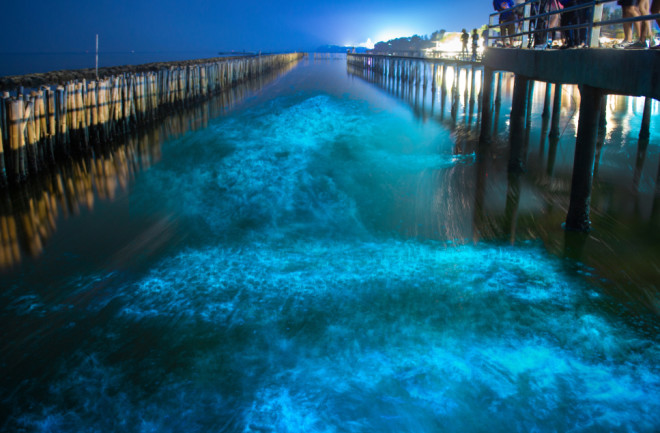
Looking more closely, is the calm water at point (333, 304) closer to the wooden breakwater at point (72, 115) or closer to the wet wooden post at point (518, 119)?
the wet wooden post at point (518, 119)

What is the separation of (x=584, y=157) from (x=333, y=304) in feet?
12.1

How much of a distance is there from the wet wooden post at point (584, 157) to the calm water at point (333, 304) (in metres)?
0.30

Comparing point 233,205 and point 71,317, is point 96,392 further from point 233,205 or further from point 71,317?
point 233,205

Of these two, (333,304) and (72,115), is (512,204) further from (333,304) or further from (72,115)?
(72,115)

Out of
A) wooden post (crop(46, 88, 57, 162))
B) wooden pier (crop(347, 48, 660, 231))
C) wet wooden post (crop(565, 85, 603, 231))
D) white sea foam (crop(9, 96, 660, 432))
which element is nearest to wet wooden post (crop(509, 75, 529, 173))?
wooden pier (crop(347, 48, 660, 231))

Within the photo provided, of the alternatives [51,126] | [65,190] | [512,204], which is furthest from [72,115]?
[512,204]

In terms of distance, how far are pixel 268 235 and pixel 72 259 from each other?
2492mm

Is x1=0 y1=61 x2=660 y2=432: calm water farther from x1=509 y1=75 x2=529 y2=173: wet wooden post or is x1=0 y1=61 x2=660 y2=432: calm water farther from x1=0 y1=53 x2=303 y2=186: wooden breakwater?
x1=0 y1=53 x2=303 y2=186: wooden breakwater

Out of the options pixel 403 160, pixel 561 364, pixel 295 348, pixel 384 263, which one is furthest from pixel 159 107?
pixel 561 364

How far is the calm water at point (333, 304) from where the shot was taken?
12.5 ft

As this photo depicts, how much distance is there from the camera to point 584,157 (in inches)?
250

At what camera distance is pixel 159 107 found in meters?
18.6

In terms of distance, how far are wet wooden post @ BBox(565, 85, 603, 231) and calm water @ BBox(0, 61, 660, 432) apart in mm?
299

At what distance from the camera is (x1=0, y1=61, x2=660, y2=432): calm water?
12.5 ft
